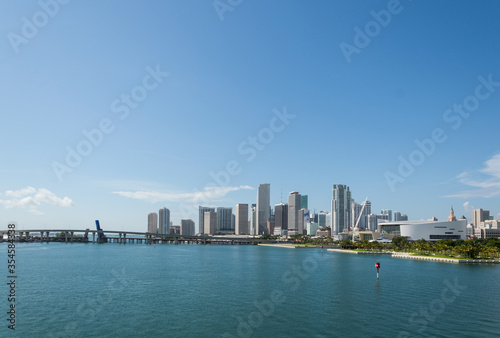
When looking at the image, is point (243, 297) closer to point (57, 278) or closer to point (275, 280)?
point (275, 280)

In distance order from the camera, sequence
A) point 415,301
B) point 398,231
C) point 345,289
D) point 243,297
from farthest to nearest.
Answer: point 398,231 → point 345,289 → point 243,297 → point 415,301

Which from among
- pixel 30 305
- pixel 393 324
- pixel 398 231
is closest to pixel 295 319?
pixel 393 324

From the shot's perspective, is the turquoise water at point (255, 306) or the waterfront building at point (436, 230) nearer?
the turquoise water at point (255, 306)

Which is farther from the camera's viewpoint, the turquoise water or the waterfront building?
the waterfront building

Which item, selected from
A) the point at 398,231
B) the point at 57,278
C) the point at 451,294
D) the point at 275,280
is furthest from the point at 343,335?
the point at 398,231

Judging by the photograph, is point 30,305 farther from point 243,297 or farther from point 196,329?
point 243,297

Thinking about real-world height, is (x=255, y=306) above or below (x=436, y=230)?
above

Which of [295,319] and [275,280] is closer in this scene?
[295,319]

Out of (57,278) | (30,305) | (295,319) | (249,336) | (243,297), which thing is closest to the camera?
(249,336)

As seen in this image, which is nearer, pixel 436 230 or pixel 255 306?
pixel 255 306
